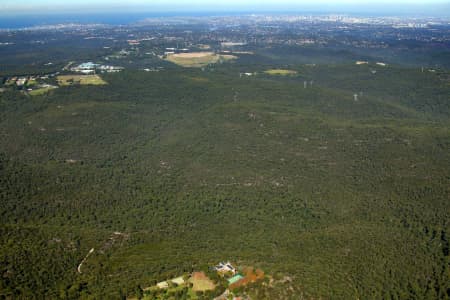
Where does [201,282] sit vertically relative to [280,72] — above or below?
below

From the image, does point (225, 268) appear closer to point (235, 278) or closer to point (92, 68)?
point (235, 278)

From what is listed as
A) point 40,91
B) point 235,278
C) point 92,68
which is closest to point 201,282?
point 235,278

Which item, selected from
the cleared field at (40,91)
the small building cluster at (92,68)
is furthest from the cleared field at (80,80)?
the small building cluster at (92,68)

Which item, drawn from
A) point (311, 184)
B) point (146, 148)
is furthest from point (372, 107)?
point (146, 148)

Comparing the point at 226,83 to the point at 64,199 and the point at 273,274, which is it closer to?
the point at 64,199

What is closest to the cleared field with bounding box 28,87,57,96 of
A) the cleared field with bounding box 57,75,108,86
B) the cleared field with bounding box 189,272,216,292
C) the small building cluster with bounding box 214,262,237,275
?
the cleared field with bounding box 57,75,108,86
